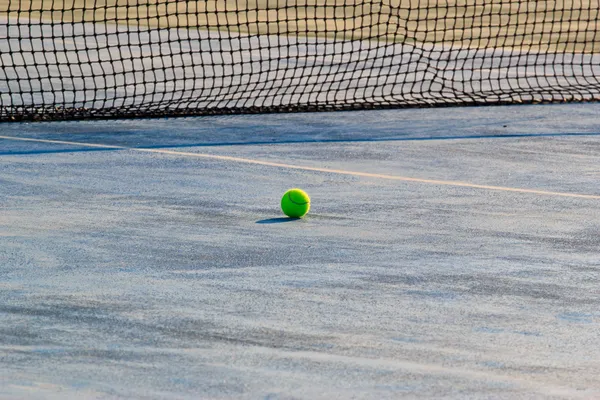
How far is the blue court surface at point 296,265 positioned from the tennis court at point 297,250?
2 cm

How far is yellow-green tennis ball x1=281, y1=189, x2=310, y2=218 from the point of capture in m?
6.84

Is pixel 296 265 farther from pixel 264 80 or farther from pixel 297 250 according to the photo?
pixel 264 80

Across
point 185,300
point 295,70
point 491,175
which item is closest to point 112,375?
point 185,300

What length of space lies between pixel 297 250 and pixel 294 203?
0.75 m

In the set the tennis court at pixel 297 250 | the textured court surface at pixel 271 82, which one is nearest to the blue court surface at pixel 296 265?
the tennis court at pixel 297 250

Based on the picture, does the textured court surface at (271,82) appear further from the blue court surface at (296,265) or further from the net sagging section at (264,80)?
the blue court surface at (296,265)

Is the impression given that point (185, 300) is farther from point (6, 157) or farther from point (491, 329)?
point (6, 157)

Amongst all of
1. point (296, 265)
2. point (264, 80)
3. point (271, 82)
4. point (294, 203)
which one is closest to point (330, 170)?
point (294, 203)

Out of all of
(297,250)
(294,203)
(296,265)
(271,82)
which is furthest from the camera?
(271,82)

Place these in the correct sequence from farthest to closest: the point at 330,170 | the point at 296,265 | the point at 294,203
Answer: the point at 330,170, the point at 294,203, the point at 296,265

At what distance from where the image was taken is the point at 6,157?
28.2ft

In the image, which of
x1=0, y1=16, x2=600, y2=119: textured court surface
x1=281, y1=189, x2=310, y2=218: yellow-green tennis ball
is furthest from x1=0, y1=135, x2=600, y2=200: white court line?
x1=0, y1=16, x2=600, y2=119: textured court surface

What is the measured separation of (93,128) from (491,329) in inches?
225

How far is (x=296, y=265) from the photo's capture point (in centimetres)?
582
